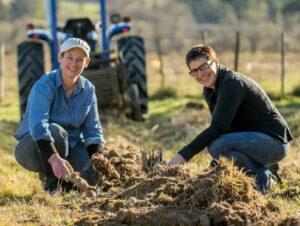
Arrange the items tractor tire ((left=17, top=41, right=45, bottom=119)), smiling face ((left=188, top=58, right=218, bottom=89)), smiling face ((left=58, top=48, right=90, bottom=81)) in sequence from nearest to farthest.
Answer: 1. smiling face ((left=188, top=58, right=218, bottom=89))
2. smiling face ((left=58, top=48, right=90, bottom=81))
3. tractor tire ((left=17, top=41, right=45, bottom=119))

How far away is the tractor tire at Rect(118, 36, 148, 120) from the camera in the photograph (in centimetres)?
1154

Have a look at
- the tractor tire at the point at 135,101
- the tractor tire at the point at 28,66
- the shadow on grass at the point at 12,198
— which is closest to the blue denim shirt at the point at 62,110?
the shadow on grass at the point at 12,198

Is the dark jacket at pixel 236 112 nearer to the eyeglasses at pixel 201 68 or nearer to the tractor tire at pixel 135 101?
the eyeglasses at pixel 201 68

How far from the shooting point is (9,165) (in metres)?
7.40

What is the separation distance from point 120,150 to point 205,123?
166 inches

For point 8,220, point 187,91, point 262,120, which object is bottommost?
point 187,91

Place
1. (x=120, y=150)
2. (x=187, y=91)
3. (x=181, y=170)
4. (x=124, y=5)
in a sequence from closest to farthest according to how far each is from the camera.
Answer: (x=181, y=170) → (x=120, y=150) → (x=187, y=91) → (x=124, y=5)

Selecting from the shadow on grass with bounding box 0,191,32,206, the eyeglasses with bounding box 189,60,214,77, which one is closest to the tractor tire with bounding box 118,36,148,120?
the shadow on grass with bounding box 0,191,32,206

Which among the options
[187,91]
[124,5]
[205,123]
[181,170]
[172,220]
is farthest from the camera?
[124,5]

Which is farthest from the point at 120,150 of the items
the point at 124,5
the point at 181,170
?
the point at 124,5

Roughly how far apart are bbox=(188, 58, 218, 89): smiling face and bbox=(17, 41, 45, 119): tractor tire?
19.5 ft

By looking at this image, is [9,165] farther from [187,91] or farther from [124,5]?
[124,5]

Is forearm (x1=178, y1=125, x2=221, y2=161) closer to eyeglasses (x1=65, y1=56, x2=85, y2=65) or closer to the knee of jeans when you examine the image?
the knee of jeans

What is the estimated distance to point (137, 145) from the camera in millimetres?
8773
